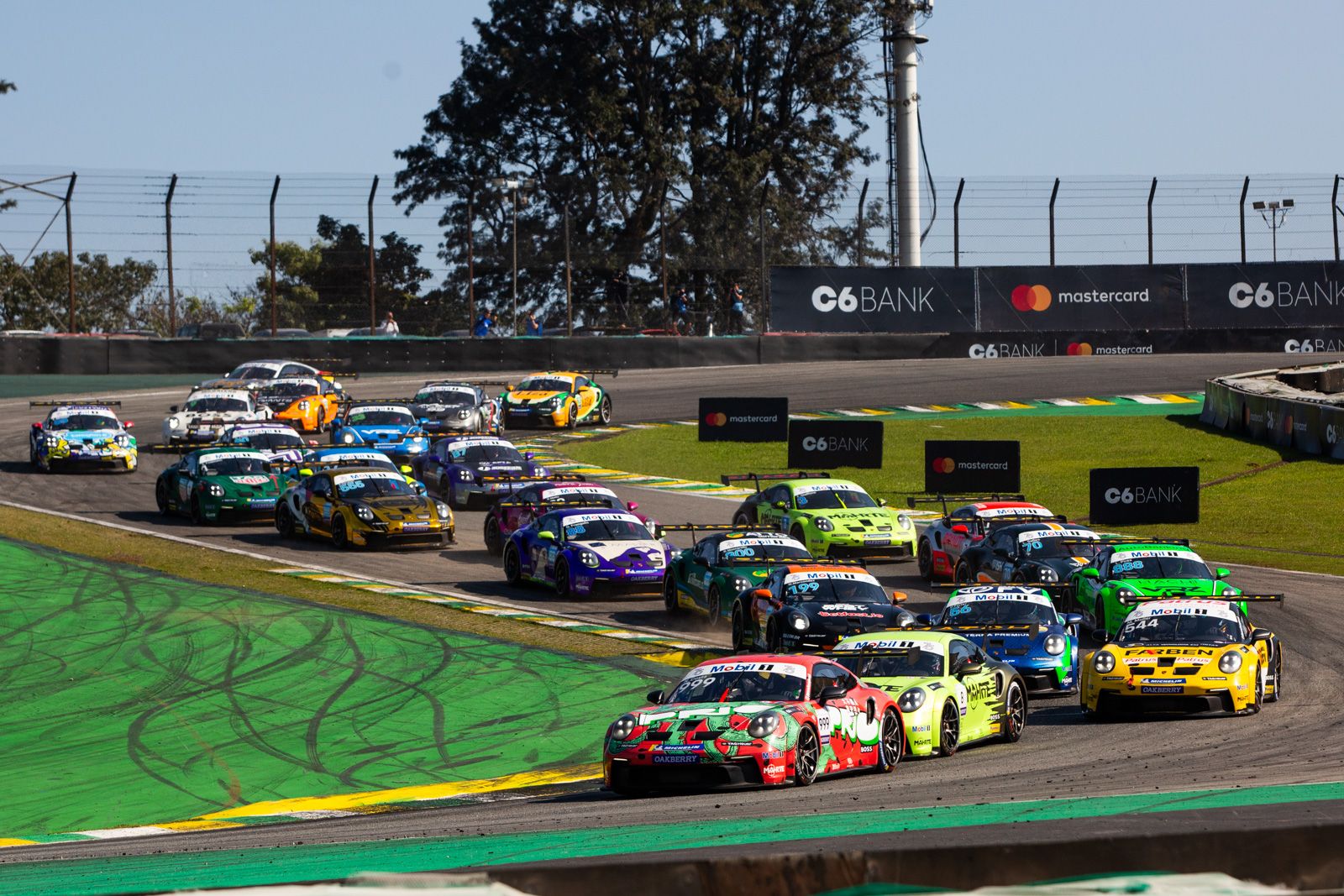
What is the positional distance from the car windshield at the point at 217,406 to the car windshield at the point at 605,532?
16944 mm

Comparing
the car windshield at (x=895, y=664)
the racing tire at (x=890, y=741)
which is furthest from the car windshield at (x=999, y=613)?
the racing tire at (x=890, y=741)

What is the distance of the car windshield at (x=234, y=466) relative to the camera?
107ft

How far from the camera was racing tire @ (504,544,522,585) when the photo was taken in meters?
26.2

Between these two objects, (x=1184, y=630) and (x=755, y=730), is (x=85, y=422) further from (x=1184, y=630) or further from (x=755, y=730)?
(x=755, y=730)

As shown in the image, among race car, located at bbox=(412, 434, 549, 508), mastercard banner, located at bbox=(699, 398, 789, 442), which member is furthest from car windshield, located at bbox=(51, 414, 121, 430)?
mastercard banner, located at bbox=(699, 398, 789, 442)

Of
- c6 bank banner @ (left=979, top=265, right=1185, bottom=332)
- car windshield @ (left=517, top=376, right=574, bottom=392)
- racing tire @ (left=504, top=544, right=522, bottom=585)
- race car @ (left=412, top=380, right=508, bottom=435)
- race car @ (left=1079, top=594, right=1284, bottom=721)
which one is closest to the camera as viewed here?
race car @ (left=1079, top=594, right=1284, bottom=721)

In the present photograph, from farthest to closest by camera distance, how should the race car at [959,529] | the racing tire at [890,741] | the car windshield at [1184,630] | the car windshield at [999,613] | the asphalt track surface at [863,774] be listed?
1. the race car at [959,529]
2. the car windshield at [999,613]
3. the car windshield at [1184,630]
4. the racing tire at [890,741]
5. the asphalt track surface at [863,774]

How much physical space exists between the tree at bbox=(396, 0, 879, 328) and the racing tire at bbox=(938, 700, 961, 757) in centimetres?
4672

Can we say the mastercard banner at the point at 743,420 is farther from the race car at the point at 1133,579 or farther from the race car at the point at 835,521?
the race car at the point at 1133,579

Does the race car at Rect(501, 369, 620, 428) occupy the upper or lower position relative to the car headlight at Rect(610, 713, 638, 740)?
upper

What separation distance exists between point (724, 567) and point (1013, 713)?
6.91m

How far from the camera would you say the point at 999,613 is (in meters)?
19.1

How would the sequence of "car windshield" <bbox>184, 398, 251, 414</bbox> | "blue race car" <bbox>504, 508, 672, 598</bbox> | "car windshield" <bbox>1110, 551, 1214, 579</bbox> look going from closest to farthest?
1. "car windshield" <bbox>1110, 551, 1214, 579</bbox>
2. "blue race car" <bbox>504, 508, 672, 598</bbox>
3. "car windshield" <bbox>184, 398, 251, 414</bbox>

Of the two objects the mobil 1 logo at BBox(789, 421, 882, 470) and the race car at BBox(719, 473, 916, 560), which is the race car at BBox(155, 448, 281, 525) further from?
the mobil 1 logo at BBox(789, 421, 882, 470)
